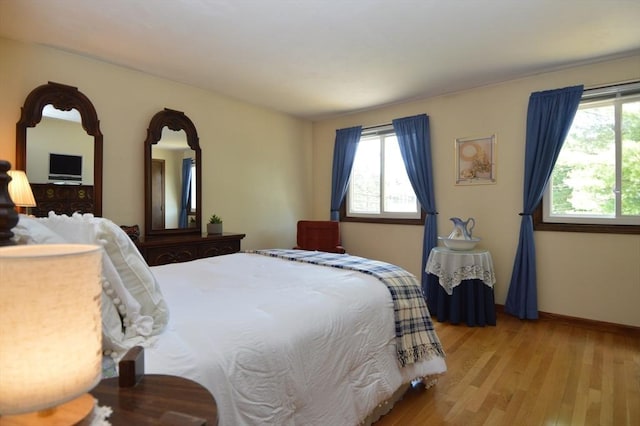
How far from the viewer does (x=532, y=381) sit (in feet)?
7.31

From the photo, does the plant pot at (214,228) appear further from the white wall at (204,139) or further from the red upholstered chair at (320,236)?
the red upholstered chair at (320,236)

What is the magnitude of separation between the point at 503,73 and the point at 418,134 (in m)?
1.10

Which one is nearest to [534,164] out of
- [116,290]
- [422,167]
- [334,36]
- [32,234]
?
[422,167]

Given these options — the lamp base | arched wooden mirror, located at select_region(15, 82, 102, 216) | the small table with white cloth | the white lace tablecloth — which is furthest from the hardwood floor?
arched wooden mirror, located at select_region(15, 82, 102, 216)

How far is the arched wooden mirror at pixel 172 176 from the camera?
11.1 feet

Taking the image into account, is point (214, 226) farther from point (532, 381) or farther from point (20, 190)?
point (532, 381)

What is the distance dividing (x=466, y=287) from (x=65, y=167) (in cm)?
391

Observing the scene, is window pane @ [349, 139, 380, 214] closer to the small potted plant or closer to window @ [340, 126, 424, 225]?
window @ [340, 126, 424, 225]

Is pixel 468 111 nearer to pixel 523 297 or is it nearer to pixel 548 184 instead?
pixel 548 184

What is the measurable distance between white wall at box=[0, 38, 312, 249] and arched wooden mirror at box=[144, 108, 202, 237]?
0.10 m

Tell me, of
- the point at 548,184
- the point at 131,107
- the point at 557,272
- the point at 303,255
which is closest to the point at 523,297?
the point at 557,272

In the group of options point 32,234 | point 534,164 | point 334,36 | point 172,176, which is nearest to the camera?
point 32,234

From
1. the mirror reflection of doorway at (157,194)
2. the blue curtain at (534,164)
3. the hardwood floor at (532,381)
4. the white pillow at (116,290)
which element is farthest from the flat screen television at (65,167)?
the blue curtain at (534,164)

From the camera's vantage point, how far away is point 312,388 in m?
1.33
